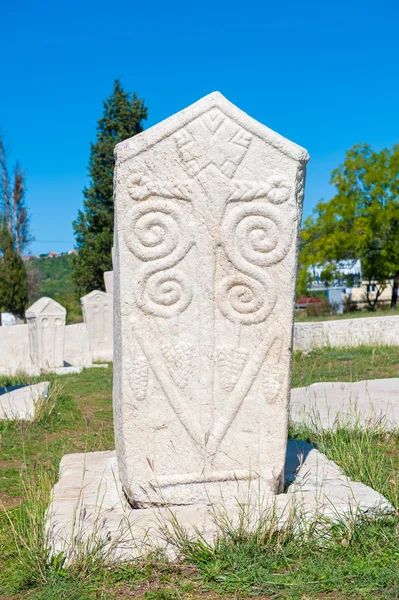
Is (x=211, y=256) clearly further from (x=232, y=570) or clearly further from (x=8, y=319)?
(x=8, y=319)

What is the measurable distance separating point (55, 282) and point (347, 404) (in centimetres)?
5190

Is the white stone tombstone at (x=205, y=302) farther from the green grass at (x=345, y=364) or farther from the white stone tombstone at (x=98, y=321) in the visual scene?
the white stone tombstone at (x=98, y=321)

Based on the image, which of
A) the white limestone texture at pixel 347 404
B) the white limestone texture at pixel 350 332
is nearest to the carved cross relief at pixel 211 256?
the white limestone texture at pixel 347 404

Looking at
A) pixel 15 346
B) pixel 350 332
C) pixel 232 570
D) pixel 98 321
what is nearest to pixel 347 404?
pixel 232 570

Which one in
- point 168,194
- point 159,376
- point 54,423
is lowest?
point 54,423

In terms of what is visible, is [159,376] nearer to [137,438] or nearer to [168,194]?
[137,438]

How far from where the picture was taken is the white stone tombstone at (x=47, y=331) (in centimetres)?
1262

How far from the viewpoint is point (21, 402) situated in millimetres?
6852

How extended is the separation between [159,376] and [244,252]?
793mm

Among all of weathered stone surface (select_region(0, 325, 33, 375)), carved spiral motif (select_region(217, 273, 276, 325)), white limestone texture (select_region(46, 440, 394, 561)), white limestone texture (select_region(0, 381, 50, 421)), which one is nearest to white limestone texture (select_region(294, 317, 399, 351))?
weathered stone surface (select_region(0, 325, 33, 375))

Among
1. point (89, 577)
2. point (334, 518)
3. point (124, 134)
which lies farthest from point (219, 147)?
point (124, 134)

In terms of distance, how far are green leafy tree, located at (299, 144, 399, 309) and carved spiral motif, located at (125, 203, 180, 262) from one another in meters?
23.9

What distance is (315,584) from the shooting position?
2.68 metres

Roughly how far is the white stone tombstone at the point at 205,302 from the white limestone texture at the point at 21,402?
3.21m
